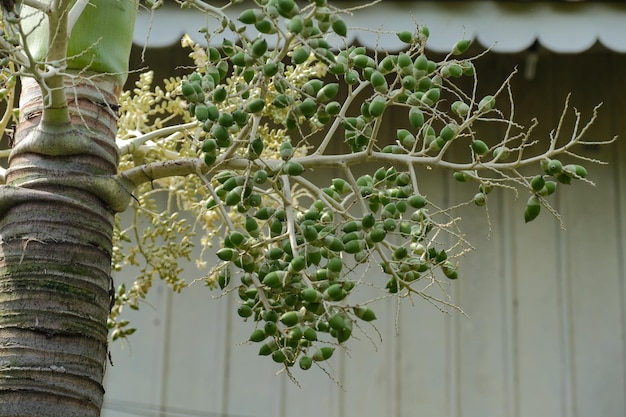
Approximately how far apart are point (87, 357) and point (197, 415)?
4.48 feet

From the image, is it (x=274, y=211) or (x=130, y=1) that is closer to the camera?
(x=274, y=211)

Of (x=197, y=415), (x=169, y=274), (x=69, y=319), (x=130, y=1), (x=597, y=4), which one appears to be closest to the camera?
(x=69, y=319)

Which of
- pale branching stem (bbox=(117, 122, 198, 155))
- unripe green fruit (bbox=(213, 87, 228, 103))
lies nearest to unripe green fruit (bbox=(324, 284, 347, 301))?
unripe green fruit (bbox=(213, 87, 228, 103))

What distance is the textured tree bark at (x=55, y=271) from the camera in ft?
3.56

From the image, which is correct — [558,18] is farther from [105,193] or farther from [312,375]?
[105,193]

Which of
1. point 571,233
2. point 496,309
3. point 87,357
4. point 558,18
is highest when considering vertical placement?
point 558,18

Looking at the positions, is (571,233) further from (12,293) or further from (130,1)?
(12,293)

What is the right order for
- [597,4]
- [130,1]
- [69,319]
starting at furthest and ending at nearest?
[597,4]
[130,1]
[69,319]

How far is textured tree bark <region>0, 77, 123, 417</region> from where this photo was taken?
109 cm

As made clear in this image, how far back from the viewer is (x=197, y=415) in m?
2.45

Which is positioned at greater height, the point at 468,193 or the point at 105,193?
the point at 468,193

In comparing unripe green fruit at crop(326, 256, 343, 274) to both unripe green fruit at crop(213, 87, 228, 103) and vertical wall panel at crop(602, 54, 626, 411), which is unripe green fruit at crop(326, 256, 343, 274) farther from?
vertical wall panel at crop(602, 54, 626, 411)

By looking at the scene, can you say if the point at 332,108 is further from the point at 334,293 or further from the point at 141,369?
the point at 141,369

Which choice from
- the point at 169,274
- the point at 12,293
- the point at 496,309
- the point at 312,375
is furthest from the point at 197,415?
the point at 12,293
